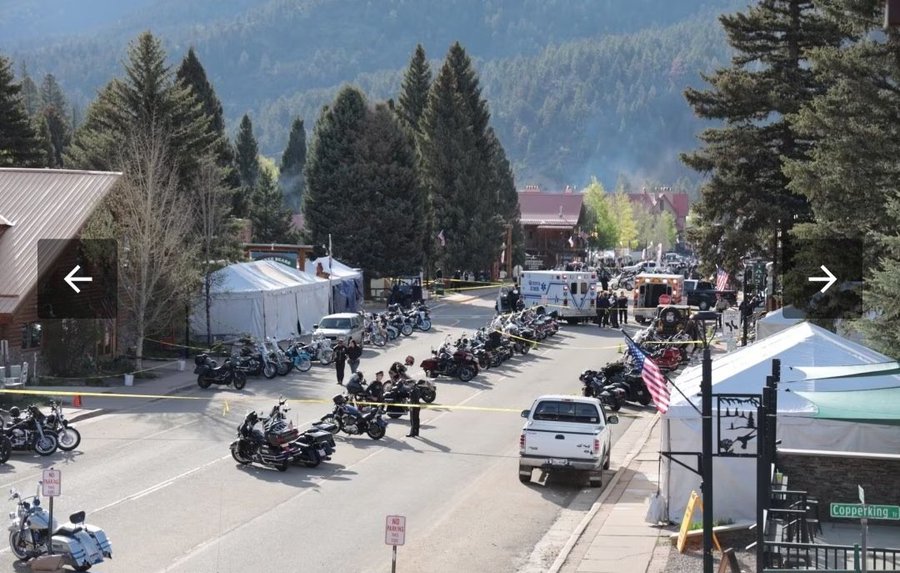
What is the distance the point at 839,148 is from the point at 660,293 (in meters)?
33.5

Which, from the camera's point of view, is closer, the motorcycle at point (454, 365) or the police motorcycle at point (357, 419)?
the police motorcycle at point (357, 419)

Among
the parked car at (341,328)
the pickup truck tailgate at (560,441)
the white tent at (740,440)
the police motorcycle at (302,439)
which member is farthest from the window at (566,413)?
the parked car at (341,328)

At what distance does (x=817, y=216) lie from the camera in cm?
3381

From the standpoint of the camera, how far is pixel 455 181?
8481cm

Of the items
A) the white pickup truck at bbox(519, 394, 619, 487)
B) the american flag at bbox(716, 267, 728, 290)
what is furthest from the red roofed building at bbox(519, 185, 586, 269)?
the white pickup truck at bbox(519, 394, 619, 487)

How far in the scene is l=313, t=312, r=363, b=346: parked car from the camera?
4462cm

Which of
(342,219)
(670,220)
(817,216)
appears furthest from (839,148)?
(670,220)

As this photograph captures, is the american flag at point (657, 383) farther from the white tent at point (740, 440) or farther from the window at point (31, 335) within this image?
the window at point (31, 335)

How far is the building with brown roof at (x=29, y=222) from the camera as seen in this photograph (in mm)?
35500

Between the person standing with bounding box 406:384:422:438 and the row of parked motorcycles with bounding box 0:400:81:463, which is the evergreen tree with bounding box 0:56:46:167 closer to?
the row of parked motorcycles with bounding box 0:400:81:463

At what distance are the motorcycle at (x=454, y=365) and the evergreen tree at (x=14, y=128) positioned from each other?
117 ft

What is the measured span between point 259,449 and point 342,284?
3349 cm

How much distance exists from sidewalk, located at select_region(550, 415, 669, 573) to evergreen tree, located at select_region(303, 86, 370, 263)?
154 feet

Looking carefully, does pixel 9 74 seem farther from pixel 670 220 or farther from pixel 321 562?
pixel 670 220
